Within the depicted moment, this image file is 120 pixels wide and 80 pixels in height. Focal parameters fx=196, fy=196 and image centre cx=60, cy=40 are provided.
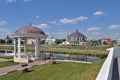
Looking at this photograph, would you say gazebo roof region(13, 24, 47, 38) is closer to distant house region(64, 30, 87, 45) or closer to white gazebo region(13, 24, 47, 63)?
white gazebo region(13, 24, 47, 63)

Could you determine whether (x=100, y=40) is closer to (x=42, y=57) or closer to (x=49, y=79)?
(x=42, y=57)

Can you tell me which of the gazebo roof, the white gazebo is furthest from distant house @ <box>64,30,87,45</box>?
the white gazebo

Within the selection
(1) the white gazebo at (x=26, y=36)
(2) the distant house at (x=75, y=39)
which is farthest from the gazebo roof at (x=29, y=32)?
(2) the distant house at (x=75, y=39)

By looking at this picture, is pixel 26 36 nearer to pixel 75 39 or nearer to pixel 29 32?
pixel 29 32

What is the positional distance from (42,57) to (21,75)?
14.0 m

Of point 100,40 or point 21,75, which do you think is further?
point 100,40

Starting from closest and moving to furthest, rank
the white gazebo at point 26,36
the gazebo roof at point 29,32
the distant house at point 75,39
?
the white gazebo at point 26,36 < the gazebo roof at point 29,32 < the distant house at point 75,39

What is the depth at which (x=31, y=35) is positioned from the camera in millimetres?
31500

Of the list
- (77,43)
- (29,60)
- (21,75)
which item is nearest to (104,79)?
(21,75)

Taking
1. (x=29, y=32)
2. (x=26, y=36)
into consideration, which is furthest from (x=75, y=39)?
(x=26, y=36)

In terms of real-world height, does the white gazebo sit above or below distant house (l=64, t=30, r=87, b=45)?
below

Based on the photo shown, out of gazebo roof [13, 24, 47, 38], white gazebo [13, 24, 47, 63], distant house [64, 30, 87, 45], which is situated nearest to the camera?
white gazebo [13, 24, 47, 63]

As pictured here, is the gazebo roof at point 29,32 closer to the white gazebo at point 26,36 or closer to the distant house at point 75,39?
the white gazebo at point 26,36

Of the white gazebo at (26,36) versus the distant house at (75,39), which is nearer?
the white gazebo at (26,36)
